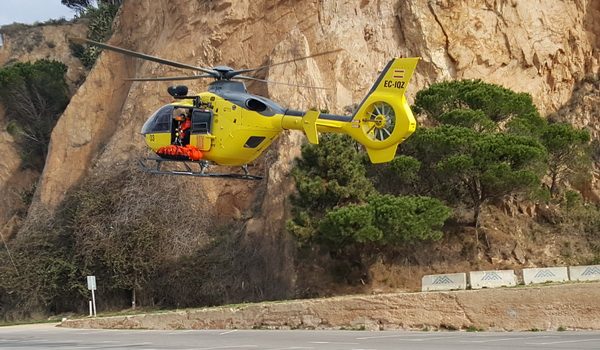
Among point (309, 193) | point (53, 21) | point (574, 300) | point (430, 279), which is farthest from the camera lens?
point (53, 21)

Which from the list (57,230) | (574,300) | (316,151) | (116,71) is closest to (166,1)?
(116,71)

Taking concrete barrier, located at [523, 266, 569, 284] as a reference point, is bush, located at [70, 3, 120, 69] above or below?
above

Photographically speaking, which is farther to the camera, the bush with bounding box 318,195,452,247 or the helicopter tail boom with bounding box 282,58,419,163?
the bush with bounding box 318,195,452,247

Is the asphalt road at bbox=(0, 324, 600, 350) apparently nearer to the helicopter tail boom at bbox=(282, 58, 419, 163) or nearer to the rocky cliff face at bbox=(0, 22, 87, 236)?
the helicopter tail boom at bbox=(282, 58, 419, 163)

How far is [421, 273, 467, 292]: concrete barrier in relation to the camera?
82.7 feet

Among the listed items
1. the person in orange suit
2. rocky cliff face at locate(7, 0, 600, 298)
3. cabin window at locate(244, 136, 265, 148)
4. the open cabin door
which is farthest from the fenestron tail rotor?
rocky cliff face at locate(7, 0, 600, 298)

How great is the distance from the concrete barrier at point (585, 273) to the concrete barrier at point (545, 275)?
0.56 feet

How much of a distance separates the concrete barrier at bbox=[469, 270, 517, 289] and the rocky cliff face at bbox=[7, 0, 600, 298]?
430 inches

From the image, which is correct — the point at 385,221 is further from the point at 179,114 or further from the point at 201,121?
the point at 179,114

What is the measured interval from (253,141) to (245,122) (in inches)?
21.6

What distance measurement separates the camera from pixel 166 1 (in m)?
47.4

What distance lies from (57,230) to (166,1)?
13357 millimetres

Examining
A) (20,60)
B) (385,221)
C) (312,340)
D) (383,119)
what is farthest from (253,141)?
(20,60)

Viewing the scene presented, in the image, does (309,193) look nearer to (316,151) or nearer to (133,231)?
(316,151)
